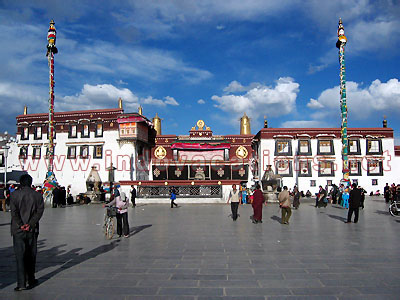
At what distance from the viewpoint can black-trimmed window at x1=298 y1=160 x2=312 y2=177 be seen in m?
39.2

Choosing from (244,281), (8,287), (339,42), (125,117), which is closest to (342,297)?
(244,281)

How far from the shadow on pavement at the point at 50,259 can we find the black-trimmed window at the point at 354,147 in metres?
37.5

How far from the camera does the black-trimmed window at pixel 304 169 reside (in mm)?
39156

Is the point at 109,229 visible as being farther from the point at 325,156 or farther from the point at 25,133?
the point at 25,133

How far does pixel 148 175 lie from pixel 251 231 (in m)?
33.9

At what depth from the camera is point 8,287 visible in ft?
17.2

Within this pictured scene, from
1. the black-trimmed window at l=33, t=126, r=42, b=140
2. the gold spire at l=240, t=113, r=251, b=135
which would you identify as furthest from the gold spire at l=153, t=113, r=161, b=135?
the black-trimmed window at l=33, t=126, r=42, b=140

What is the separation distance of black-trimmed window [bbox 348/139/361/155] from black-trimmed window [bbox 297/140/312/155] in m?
5.05

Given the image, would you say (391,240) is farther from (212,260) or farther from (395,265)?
(212,260)

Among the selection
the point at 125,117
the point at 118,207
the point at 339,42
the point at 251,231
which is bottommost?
the point at 251,231

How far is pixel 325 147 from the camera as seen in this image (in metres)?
39.9

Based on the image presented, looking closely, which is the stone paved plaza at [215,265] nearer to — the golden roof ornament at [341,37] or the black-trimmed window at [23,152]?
the golden roof ornament at [341,37]

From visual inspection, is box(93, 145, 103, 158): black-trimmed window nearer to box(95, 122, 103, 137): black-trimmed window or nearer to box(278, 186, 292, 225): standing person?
box(95, 122, 103, 137): black-trimmed window

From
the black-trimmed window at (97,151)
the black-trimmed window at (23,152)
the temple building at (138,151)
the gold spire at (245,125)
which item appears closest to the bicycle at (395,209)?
the temple building at (138,151)
